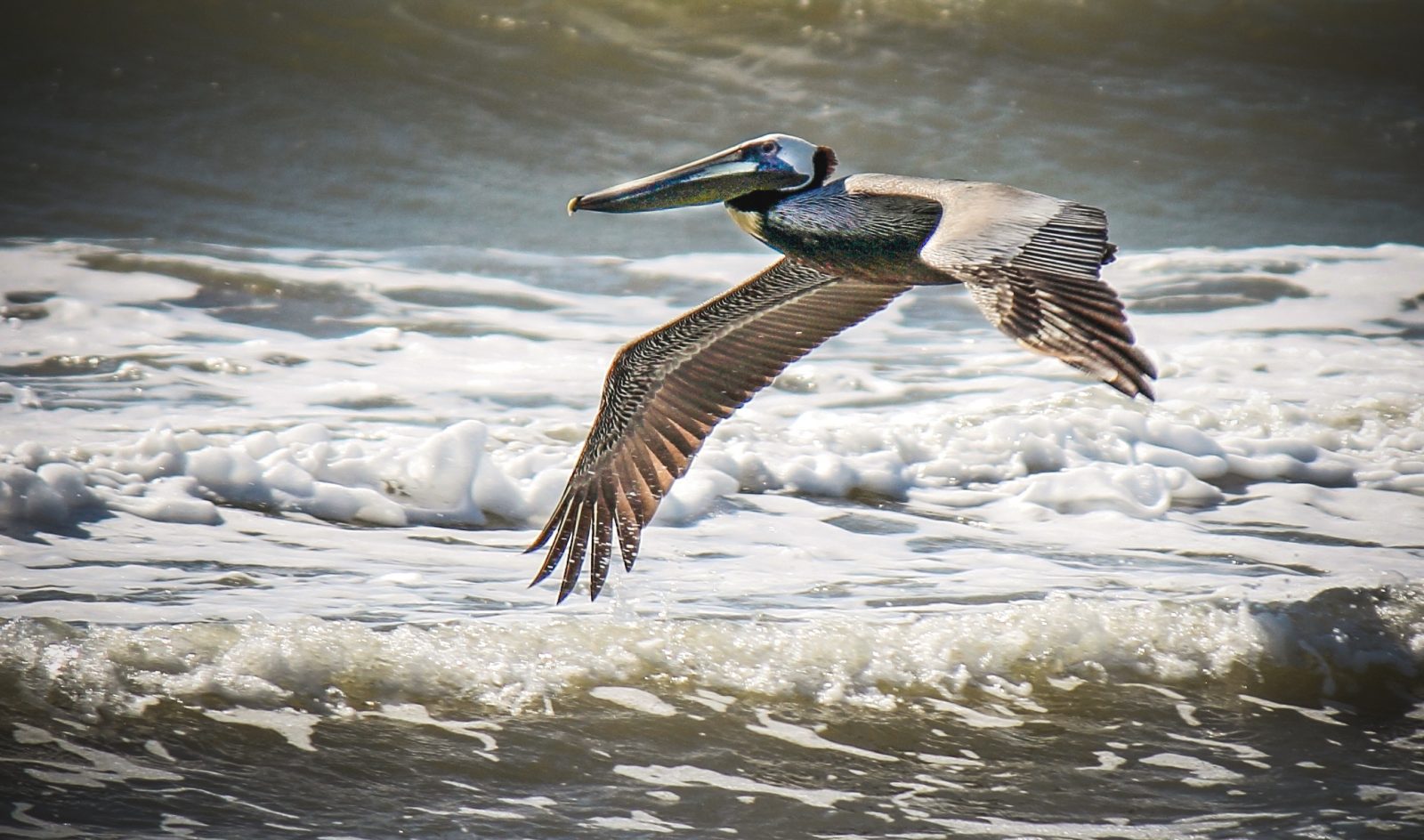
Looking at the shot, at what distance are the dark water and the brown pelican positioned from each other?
5409 millimetres

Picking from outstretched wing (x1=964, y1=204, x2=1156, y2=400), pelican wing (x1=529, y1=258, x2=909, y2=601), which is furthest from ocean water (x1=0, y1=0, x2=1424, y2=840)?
outstretched wing (x1=964, y1=204, x2=1156, y2=400)

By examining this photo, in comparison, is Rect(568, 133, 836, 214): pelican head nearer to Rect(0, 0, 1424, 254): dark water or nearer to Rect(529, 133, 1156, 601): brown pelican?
Rect(529, 133, 1156, 601): brown pelican

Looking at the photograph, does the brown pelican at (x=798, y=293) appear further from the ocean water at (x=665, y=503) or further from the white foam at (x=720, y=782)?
the white foam at (x=720, y=782)

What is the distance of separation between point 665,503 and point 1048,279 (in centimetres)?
277

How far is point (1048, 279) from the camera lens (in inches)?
113

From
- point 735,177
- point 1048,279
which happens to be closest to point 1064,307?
point 1048,279

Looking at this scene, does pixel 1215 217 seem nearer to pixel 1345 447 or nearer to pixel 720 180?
pixel 1345 447

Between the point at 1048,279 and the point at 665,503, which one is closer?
the point at 1048,279

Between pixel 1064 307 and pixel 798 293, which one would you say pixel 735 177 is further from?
pixel 1064 307

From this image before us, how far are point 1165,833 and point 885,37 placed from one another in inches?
428

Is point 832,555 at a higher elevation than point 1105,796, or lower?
higher

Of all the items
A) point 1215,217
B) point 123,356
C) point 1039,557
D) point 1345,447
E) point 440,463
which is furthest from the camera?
point 1215,217

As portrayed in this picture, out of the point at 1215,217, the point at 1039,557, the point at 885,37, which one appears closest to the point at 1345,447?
the point at 1039,557

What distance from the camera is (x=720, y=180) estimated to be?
3834 mm
